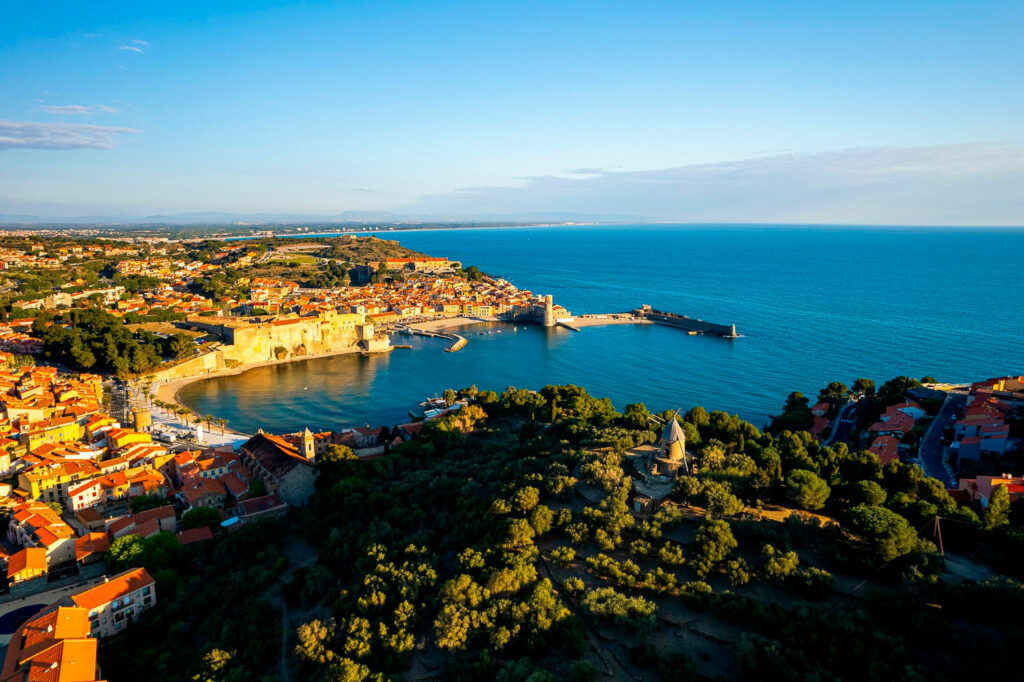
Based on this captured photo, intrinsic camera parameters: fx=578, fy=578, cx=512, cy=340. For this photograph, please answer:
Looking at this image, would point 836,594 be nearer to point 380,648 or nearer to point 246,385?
point 380,648

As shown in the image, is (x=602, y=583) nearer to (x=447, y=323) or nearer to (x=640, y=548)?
(x=640, y=548)

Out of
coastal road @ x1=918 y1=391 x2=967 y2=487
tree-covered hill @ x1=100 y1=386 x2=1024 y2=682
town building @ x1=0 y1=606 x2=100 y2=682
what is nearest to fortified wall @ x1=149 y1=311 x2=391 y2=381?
tree-covered hill @ x1=100 y1=386 x2=1024 y2=682

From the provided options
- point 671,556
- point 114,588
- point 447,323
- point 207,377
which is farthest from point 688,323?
point 114,588

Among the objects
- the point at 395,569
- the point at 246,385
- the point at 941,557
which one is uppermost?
the point at 941,557

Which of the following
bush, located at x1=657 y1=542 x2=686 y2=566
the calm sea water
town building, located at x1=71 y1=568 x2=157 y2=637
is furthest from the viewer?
the calm sea water

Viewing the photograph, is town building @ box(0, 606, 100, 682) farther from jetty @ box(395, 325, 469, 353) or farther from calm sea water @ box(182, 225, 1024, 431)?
jetty @ box(395, 325, 469, 353)

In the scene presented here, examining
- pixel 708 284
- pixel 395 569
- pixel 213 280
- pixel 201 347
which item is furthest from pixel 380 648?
pixel 708 284
